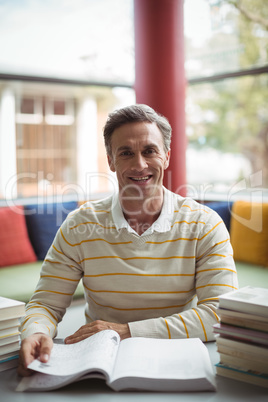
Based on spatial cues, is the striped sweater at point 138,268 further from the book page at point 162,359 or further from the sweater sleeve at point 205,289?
the book page at point 162,359

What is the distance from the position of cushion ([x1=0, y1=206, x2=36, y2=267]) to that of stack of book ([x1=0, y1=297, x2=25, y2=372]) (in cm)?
249

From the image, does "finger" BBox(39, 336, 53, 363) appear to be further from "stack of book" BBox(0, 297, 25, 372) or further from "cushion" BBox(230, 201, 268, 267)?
"cushion" BBox(230, 201, 268, 267)

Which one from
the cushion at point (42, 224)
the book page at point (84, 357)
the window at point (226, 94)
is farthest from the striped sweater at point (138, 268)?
the window at point (226, 94)

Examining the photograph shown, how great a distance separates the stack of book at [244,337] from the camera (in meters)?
1.10

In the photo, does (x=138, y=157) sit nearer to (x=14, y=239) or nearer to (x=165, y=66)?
(x=14, y=239)

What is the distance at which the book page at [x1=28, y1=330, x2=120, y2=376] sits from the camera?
111cm

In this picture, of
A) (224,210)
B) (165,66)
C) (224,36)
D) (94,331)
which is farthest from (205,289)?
(224,36)

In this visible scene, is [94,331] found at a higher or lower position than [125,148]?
lower

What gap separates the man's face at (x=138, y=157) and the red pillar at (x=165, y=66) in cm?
258

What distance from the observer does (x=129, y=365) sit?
112 cm

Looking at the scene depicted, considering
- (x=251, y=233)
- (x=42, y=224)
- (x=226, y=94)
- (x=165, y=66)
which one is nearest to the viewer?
(x=251, y=233)

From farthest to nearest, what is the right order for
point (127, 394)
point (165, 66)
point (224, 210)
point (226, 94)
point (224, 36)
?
point (226, 94)
point (224, 36)
point (165, 66)
point (224, 210)
point (127, 394)

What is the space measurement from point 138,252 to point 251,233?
2.29 m

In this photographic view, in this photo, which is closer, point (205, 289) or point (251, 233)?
point (205, 289)
